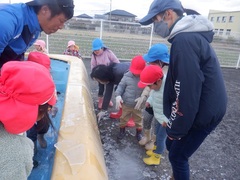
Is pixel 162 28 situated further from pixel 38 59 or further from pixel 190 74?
pixel 38 59

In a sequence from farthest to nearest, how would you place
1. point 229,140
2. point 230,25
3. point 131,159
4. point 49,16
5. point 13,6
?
point 230,25
point 229,140
point 131,159
point 49,16
point 13,6

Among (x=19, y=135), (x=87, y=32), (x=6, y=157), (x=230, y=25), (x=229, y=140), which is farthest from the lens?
(x=230, y=25)

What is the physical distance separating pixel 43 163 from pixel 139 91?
4.79 feet

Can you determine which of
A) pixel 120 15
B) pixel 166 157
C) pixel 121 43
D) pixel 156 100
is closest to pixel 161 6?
pixel 156 100

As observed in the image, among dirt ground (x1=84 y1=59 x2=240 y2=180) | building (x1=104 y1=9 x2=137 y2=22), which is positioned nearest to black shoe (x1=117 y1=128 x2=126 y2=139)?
dirt ground (x1=84 y1=59 x2=240 y2=180)

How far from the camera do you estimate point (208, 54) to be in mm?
1532

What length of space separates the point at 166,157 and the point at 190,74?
168 cm

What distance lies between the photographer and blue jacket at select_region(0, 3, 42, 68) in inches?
51.3

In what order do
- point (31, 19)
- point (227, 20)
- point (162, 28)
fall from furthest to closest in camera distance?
point (227, 20) < point (162, 28) < point (31, 19)

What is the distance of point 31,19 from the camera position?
5.06ft

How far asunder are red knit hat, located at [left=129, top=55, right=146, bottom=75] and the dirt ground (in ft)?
3.33

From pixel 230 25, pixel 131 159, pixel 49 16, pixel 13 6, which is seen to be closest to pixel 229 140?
pixel 131 159

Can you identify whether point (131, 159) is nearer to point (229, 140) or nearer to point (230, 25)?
point (229, 140)

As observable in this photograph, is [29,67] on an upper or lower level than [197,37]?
lower
